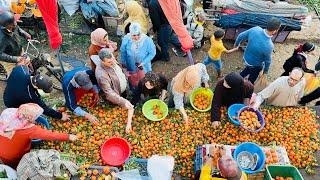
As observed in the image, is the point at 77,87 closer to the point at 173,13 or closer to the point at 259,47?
the point at 173,13

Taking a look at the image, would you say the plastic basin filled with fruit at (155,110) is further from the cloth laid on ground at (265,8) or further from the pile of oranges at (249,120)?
the cloth laid on ground at (265,8)

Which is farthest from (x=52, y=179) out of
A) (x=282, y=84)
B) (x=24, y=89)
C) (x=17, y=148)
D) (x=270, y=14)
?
(x=270, y=14)

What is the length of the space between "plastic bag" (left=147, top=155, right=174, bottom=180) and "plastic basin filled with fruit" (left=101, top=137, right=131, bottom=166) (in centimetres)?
50

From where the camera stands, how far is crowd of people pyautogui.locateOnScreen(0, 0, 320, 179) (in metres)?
4.65

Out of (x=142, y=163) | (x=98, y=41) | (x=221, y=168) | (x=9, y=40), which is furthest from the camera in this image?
(x=9, y=40)

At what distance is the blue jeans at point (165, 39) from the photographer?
7508 mm

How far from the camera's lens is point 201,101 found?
225 inches

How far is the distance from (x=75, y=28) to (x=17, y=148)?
448cm

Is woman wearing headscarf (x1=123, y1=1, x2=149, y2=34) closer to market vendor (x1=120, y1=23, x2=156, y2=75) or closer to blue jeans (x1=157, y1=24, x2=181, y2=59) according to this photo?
blue jeans (x1=157, y1=24, x2=181, y2=59)

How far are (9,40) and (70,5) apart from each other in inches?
93.6

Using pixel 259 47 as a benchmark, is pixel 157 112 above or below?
below

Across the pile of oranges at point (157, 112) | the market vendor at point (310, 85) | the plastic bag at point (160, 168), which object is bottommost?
the market vendor at point (310, 85)

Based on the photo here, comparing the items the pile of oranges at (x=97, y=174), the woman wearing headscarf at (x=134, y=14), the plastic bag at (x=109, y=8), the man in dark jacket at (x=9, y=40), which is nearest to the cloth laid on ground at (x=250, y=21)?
the woman wearing headscarf at (x=134, y=14)

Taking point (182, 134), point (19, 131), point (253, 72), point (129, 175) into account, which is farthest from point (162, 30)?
point (19, 131)
